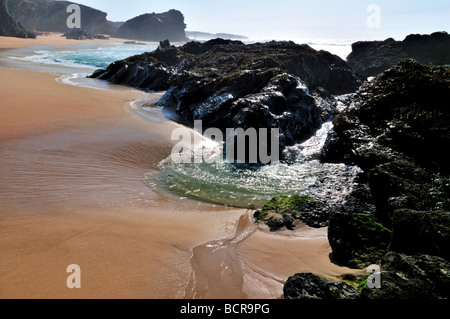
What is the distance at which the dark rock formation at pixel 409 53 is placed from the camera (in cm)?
3791

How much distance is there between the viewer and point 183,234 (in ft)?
18.0

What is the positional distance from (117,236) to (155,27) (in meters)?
191

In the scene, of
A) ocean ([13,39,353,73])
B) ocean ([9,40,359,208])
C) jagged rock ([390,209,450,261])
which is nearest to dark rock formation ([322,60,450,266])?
jagged rock ([390,209,450,261])

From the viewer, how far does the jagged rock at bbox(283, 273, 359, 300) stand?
3.11 metres

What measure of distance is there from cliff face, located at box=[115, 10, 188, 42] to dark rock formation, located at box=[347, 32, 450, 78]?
15137 centimetres

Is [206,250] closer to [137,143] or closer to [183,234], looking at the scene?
[183,234]

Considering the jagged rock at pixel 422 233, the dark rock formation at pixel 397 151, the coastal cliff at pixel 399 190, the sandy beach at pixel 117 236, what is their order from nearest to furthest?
the coastal cliff at pixel 399 190, the jagged rock at pixel 422 233, the sandy beach at pixel 117 236, the dark rock formation at pixel 397 151

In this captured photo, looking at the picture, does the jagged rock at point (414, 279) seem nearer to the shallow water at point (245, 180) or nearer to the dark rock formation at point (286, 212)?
the dark rock formation at point (286, 212)

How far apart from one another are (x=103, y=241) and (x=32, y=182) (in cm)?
388

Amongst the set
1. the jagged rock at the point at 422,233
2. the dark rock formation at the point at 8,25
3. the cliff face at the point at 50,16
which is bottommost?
the jagged rock at the point at 422,233

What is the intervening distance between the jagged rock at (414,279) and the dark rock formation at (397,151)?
42 cm


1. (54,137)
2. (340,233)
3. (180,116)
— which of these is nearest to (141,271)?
(340,233)

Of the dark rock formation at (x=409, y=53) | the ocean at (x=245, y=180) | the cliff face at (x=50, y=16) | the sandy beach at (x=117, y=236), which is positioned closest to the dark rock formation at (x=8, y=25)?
the cliff face at (x=50, y=16)

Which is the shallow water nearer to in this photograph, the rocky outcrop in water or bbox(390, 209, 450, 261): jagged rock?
the rocky outcrop in water
